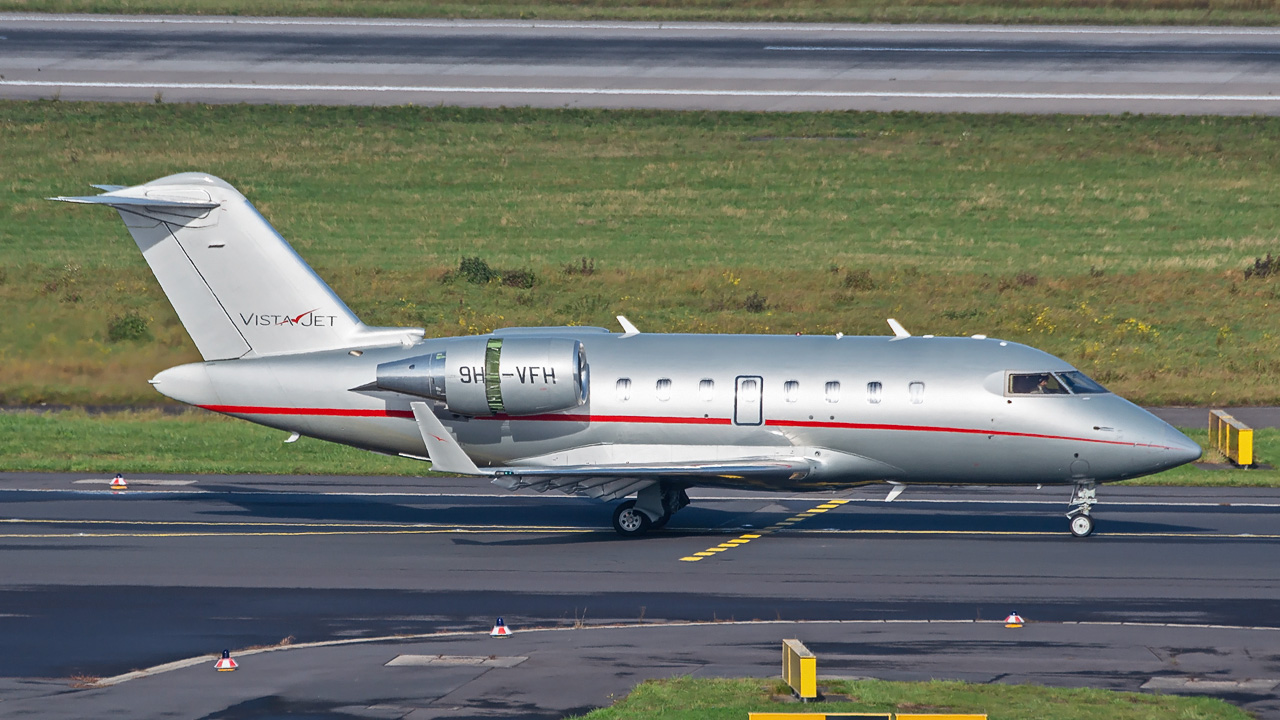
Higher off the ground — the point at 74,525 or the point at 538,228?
the point at 538,228

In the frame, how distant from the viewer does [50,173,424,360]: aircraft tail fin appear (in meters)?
31.8

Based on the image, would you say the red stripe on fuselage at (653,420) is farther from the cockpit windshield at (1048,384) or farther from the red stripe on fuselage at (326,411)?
the cockpit windshield at (1048,384)

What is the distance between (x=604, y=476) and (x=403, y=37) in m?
55.4

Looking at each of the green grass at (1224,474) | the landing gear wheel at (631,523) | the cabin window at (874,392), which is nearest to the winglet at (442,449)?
the landing gear wheel at (631,523)

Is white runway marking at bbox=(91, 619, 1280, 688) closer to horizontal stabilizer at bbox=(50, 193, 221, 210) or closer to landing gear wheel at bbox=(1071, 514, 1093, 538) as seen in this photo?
landing gear wheel at bbox=(1071, 514, 1093, 538)

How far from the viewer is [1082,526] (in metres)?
31.0

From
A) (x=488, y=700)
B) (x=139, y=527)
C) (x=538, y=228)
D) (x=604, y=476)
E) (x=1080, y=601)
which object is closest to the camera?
(x=488, y=700)

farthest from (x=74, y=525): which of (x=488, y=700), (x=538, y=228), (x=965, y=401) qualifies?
(x=538, y=228)

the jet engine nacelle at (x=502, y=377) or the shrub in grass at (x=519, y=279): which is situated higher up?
the shrub in grass at (x=519, y=279)

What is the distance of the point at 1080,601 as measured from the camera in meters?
25.3

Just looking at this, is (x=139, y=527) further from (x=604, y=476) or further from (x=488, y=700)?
(x=488, y=700)

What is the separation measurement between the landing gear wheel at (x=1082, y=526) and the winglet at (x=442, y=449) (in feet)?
40.4

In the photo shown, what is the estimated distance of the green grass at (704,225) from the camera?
56438 mm

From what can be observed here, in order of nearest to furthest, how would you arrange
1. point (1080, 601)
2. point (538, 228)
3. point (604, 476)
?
point (1080, 601), point (604, 476), point (538, 228)
